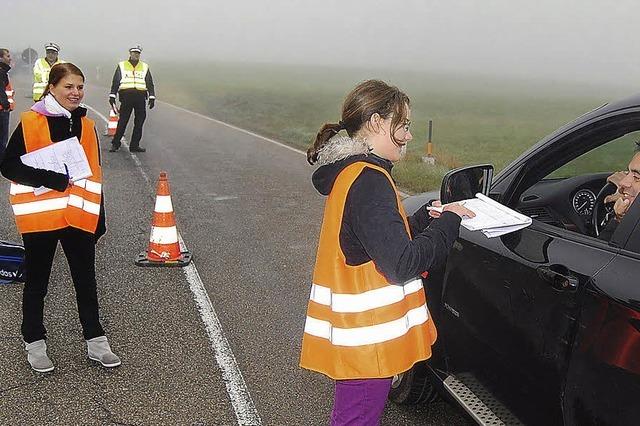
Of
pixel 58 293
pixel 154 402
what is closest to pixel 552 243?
pixel 154 402

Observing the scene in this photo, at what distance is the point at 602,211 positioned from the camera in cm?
342

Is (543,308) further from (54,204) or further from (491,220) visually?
(54,204)

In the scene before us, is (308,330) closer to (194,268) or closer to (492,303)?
(492,303)

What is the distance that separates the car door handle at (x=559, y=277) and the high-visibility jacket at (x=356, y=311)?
516 mm

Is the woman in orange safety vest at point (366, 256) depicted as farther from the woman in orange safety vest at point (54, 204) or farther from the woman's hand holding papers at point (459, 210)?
the woman in orange safety vest at point (54, 204)

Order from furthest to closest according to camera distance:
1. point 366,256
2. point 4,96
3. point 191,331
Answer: point 4,96 → point 191,331 → point 366,256

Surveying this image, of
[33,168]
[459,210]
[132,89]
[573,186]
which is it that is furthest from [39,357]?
[132,89]

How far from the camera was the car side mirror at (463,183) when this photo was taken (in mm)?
2818

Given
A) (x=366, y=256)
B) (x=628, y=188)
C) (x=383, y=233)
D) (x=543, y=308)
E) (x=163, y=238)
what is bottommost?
(x=163, y=238)

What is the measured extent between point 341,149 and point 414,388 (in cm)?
178

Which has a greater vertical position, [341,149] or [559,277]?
[341,149]

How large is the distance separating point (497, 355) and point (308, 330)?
31.3 inches

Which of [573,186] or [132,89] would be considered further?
[132,89]

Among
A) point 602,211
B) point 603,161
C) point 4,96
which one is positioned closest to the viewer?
point 602,211
